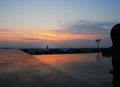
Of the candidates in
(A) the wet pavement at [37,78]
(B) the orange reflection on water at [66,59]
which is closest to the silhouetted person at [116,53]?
(A) the wet pavement at [37,78]

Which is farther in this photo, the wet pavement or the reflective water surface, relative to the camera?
the reflective water surface

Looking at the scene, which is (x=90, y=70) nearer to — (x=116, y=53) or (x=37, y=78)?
(x=37, y=78)

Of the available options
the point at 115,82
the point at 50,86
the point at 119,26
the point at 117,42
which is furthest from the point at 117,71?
the point at 50,86

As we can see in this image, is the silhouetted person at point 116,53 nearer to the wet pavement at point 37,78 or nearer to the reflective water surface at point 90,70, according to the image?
the wet pavement at point 37,78

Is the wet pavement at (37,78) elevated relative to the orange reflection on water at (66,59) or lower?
elevated

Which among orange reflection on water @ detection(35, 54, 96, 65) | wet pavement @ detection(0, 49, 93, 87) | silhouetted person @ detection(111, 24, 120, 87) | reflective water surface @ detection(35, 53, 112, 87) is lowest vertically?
orange reflection on water @ detection(35, 54, 96, 65)

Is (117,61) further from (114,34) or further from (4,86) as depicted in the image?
(4,86)

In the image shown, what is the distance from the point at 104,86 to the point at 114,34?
8895 mm

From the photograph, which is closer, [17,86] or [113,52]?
[113,52]

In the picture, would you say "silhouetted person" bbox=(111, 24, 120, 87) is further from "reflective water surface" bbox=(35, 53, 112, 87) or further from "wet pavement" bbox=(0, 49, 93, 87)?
"reflective water surface" bbox=(35, 53, 112, 87)

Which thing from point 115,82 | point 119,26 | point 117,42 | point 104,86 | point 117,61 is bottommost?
point 104,86

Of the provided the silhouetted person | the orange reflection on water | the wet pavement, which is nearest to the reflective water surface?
the wet pavement

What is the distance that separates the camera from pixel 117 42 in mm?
3773

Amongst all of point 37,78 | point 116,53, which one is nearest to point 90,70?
point 37,78
